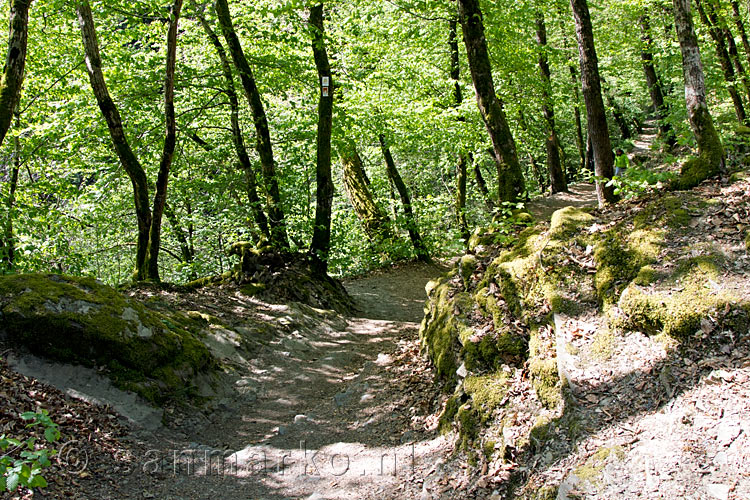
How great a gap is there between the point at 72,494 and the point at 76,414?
1083mm

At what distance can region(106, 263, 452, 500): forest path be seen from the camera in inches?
167

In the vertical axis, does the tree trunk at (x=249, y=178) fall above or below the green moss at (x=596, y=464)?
above

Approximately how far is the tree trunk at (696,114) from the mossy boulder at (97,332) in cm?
592

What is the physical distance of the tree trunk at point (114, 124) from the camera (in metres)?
8.20

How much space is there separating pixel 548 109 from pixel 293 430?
53.5 ft

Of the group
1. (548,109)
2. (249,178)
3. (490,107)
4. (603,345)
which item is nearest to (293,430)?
(603,345)

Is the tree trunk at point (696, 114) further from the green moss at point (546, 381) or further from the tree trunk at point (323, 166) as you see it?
the tree trunk at point (323, 166)

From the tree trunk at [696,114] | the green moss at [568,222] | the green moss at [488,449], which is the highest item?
the tree trunk at [696,114]

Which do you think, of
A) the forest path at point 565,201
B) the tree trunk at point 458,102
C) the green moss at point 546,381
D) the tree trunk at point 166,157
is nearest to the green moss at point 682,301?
the green moss at point 546,381

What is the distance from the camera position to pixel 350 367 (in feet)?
24.8

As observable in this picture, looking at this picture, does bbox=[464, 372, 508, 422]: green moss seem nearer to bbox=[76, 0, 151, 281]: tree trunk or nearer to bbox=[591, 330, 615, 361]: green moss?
bbox=[591, 330, 615, 361]: green moss

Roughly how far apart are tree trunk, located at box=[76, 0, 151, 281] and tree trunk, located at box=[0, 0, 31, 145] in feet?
6.02

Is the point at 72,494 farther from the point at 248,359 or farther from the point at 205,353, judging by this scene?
the point at 248,359

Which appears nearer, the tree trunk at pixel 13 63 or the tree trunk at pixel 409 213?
the tree trunk at pixel 13 63
